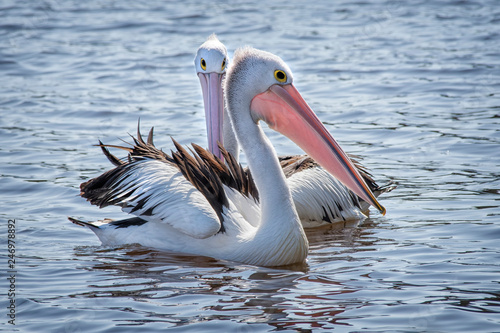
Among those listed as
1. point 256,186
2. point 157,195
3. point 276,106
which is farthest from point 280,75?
point 157,195

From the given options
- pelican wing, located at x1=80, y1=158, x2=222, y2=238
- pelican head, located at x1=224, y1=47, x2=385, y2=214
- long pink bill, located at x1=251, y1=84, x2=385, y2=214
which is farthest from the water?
pelican head, located at x1=224, y1=47, x2=385, y2=214

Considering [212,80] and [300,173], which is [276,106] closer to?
[300,173]

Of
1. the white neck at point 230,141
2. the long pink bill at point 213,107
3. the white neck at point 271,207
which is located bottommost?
the white neck at point 271,207

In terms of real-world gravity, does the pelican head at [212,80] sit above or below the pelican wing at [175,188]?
above

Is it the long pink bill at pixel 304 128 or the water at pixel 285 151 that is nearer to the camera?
the water at pixel 285 151

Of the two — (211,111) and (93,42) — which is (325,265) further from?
(93,42)

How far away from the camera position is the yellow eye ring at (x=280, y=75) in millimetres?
4457

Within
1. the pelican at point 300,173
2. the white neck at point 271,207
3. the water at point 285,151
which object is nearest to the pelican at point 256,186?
the white neck at point 271,207

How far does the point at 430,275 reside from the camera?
13.9 ft

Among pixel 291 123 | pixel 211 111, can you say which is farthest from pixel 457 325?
pixel 211 111

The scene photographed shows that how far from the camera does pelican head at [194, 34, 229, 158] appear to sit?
5656 mm

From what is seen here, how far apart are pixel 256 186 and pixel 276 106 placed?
497 mm

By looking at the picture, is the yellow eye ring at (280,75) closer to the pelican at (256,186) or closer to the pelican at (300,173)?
the pelican at (256,186)

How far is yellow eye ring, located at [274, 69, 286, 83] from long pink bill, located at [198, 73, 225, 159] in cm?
111
